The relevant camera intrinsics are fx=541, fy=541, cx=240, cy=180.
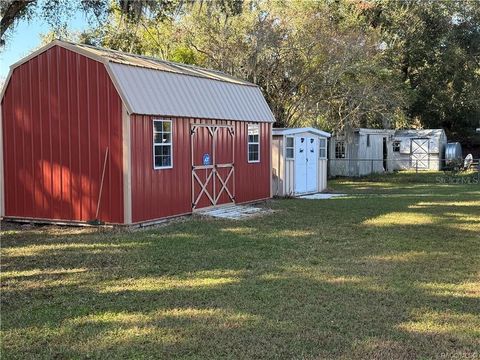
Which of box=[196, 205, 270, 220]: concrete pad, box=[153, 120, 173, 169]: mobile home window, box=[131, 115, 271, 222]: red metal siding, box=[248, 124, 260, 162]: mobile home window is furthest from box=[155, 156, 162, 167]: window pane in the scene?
box=[248, 124, 260, 162]: mobile home window

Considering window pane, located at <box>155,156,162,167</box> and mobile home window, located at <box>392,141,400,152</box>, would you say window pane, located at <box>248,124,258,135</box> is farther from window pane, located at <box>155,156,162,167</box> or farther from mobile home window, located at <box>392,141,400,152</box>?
mobile home window, located at <box>392,141,400,152</box>

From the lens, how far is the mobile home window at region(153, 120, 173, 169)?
34.3 feet

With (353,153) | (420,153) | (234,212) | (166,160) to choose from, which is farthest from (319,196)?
(420,153)

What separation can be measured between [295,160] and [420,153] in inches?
621

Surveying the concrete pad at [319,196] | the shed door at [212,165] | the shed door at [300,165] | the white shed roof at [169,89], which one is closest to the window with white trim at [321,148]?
the shed door at [300,165]

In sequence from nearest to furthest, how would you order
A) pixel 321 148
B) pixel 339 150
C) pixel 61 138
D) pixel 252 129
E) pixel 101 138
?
pixel 101 138 → pixel 61 138 → pixel 252 129 → pixel 321 148 → pixel 339 150

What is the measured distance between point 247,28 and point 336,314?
15.5 meters

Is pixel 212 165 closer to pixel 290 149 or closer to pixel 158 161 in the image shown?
pixel 158 161

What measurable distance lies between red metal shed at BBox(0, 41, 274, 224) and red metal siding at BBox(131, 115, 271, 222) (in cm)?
2

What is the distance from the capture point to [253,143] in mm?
13922

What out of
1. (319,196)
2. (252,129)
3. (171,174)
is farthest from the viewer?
(319,196)

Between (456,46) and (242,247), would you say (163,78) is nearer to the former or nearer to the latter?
(242,247)

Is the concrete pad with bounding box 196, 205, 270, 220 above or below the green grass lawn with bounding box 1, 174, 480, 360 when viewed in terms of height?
above

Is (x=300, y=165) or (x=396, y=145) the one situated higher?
(x=396, y=145)
